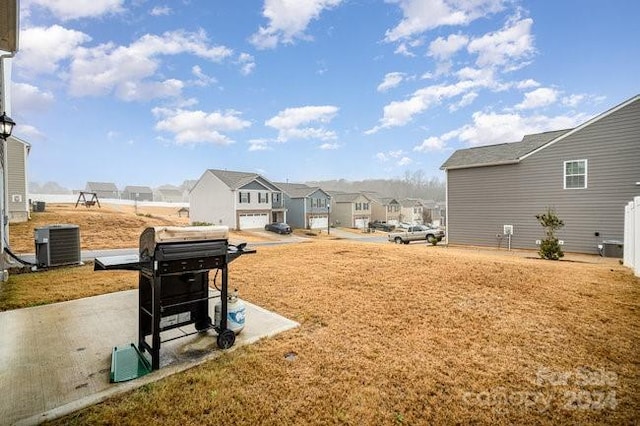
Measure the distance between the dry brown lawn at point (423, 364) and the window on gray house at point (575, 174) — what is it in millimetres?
12848

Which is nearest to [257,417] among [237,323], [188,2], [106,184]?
[237,323]

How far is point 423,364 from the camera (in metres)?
3.68

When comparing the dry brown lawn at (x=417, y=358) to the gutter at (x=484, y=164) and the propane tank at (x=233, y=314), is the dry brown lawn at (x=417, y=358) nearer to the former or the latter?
the propane tank at (x=233, y=314)

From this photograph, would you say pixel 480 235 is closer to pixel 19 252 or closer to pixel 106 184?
pixel 19 252

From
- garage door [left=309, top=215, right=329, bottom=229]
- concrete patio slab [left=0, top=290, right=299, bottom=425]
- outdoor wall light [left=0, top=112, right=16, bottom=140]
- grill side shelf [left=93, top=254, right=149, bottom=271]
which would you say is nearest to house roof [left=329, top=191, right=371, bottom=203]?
garage door [left=309, top=215, right=329, bottom=229]

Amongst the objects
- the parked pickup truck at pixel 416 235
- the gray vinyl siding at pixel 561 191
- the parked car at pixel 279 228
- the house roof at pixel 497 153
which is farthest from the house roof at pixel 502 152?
the parked car at pixel 279 228

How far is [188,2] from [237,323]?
13.5 meters

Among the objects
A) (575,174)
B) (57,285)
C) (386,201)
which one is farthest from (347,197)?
(57,285)

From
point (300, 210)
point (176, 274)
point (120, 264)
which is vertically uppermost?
point (300, 210)

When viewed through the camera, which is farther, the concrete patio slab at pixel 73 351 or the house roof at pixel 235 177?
the house roof at pixel 235 177

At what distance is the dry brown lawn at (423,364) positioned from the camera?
281cm

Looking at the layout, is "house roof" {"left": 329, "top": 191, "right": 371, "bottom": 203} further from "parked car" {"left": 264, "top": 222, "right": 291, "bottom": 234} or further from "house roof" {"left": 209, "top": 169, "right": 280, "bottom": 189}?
"parked car" {"left": 264, "top": 222, "right": 291, "bottom": 234}

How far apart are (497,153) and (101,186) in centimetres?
8802

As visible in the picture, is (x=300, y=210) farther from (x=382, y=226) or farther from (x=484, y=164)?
(x=484, y=164)
